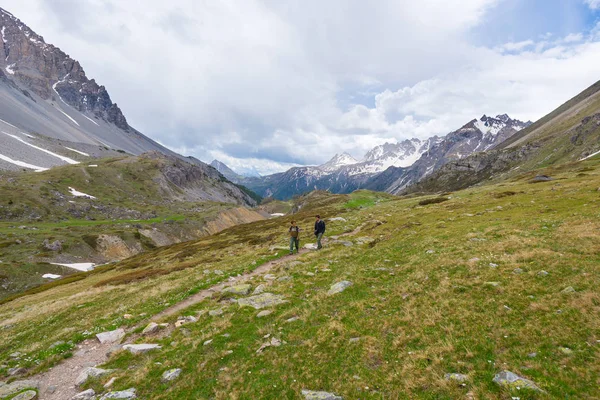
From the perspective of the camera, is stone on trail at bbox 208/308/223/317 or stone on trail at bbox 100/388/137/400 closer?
stone on trail at bbox 100/388/137/400

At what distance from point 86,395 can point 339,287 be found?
14877 mm

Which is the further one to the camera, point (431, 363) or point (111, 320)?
point (111, 320)

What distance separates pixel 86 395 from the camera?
13.2 metres

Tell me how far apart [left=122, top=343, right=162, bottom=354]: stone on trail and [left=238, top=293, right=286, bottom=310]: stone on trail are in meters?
5.85

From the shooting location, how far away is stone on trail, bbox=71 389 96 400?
42.7ft

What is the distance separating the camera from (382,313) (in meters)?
16.4

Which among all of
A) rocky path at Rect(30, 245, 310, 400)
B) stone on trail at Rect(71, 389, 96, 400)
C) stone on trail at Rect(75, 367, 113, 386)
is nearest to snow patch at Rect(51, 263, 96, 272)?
rocky path at Rect(30, 245, 310, 400)

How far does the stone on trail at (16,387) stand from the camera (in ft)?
46.2

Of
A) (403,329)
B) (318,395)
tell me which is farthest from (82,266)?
(403,329)

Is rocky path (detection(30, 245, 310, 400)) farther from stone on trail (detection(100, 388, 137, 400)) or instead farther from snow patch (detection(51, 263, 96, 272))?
snow patch (detection(51, 263, 96, 272))

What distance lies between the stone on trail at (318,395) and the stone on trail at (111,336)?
48.0 ft

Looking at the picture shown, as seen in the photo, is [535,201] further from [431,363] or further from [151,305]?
[151,305]

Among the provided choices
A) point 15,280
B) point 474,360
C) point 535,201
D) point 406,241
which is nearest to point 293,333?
point 474,360

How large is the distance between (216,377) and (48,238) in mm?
124745
